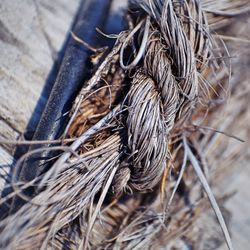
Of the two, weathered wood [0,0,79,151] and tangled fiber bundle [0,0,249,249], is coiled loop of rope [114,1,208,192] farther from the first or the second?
weathered wood [0,0,79,151]

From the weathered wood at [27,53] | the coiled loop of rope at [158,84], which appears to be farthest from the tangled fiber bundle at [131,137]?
the weathered wood at [27,53]

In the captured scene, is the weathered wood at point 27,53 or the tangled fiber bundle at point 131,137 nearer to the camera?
the tangled fiber bundle at point 131,137

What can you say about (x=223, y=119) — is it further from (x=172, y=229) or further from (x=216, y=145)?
(x=172, y=229)

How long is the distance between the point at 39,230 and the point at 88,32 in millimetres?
451

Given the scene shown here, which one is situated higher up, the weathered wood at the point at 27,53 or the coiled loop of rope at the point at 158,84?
the weathered wood at the point at 27,53

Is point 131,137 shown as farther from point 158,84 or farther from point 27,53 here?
point 27,53

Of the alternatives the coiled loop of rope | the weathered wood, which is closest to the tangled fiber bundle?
the coiled loop of rope

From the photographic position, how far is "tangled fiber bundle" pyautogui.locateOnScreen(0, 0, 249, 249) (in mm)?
1062

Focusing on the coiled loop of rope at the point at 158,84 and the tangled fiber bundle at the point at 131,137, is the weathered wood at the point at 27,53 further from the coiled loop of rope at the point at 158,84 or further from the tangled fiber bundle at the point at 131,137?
the coiled loop of rope at the point at 158,84

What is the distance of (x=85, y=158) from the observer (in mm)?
1059

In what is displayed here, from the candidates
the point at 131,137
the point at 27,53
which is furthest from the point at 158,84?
the point at 27,53

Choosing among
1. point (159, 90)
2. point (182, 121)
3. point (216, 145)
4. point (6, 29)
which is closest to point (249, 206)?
point (216, 145)

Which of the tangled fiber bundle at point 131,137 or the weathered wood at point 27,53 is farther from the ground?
the weathered wood at point 27,53

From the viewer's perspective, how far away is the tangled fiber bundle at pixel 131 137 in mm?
1062
